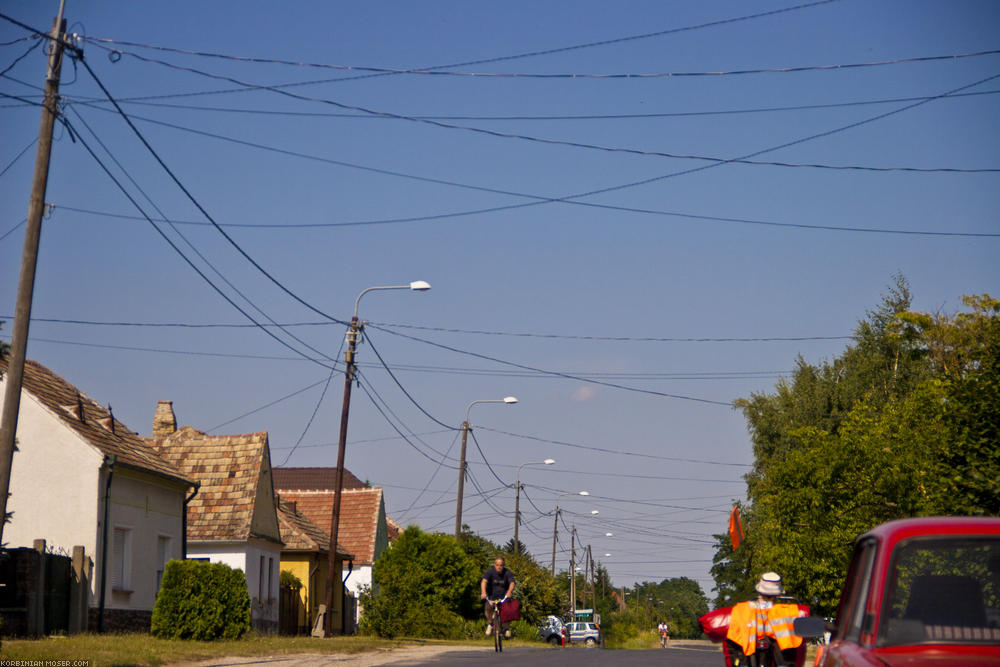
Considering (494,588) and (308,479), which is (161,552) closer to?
(494,588)

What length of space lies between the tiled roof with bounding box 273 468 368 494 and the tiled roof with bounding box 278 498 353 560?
31.9m

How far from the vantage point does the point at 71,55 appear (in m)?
16.2

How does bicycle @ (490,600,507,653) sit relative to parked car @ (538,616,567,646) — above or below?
above

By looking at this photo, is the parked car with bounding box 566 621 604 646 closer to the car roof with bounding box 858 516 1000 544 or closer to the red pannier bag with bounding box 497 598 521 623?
the red pannier bag with bounding box 497 598 521 623

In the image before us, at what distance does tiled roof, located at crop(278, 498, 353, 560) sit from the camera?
138ft

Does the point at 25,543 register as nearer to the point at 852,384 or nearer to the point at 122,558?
the point at 122,558

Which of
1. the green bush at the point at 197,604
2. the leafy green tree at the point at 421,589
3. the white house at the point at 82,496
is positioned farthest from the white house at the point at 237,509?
the green bush at the point at 197,604

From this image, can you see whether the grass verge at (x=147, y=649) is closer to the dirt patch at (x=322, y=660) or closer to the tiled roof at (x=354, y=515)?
the dirt patch at (x=322, y=660)

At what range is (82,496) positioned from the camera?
25578mm

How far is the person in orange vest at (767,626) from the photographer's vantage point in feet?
31.3

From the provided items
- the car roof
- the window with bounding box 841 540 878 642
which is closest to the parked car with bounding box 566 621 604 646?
the window with bounding box 841 540 878 642

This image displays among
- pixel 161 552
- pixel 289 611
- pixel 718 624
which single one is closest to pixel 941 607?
pixel 718 624

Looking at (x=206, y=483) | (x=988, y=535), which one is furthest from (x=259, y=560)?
(x=988, y=535)

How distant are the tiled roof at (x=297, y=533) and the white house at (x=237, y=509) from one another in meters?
3.21
